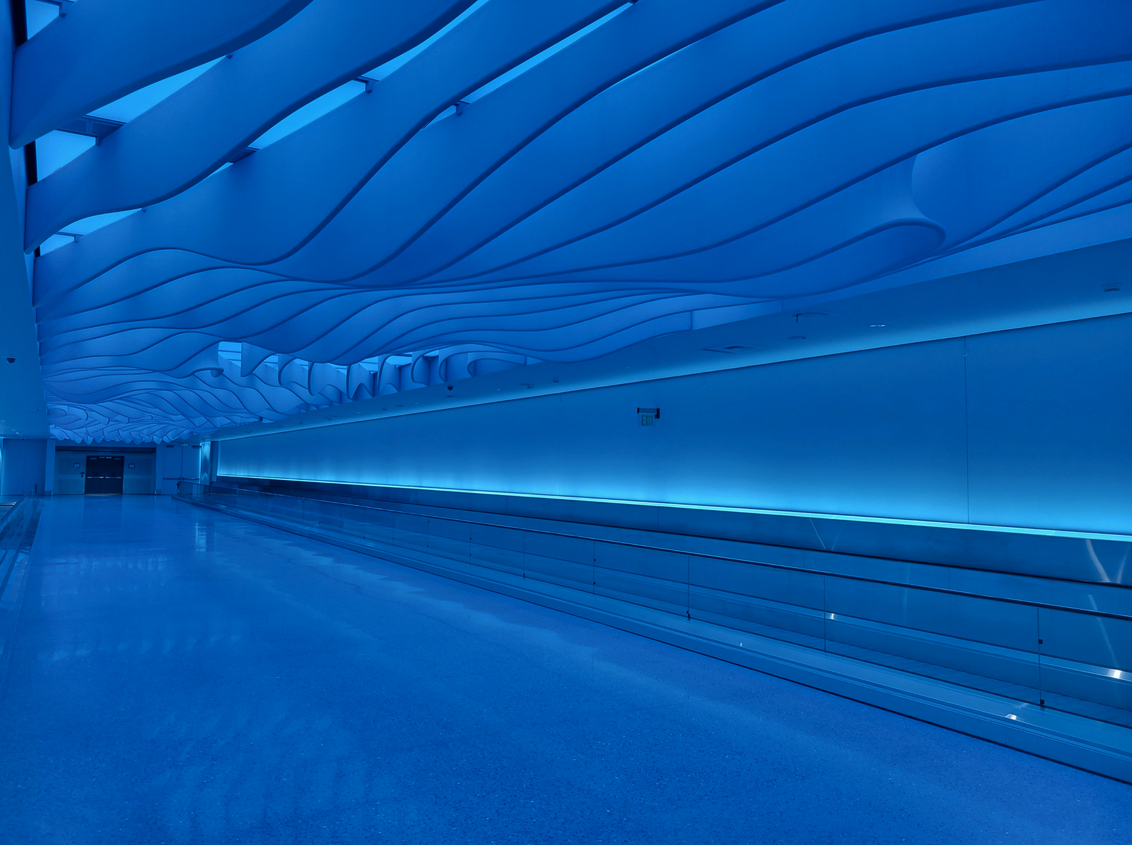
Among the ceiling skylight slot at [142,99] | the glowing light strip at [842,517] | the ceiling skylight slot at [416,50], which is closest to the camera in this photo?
the ceiling skylight slot at [416,50]

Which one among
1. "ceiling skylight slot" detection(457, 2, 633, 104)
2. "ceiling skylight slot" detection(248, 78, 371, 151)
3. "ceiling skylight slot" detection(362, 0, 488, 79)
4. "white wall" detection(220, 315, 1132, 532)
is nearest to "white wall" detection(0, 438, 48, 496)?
"white wall" detection(220, 315, 1132, 532)

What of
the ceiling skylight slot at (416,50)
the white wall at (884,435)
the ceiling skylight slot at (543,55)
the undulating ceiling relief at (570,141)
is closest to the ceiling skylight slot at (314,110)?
the undulating ceiling relief at (570,141)

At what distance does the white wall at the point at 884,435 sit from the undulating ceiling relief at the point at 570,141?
3073 mm

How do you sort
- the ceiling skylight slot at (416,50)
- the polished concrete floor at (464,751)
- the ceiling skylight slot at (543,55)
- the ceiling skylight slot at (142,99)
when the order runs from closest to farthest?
the polished concrete floor at (464,751) < the ceiling skylight slot at (543,55) < the ceiling skylight slot at (416,50) < the ceiling skylight slot at (142,99)

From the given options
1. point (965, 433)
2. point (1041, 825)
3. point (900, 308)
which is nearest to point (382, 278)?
point (900, 308)

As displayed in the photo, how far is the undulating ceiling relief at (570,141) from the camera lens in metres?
3.78

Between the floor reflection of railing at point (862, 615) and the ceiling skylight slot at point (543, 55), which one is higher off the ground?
the ceiling skylight slot at point (543, 55)

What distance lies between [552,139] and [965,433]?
7498 mm

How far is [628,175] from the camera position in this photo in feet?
19.2

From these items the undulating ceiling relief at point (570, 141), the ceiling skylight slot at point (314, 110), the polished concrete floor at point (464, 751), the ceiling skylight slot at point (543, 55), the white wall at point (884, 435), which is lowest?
the polished concrete floor at point (464, 751)

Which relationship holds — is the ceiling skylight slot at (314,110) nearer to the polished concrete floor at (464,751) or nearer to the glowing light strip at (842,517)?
the polished concrete floor at (464,751)

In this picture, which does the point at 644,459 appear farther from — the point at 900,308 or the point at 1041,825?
the point at 1041,825

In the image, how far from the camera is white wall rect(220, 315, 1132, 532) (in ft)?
29.0

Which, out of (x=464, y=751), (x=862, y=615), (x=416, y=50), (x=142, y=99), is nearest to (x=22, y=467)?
(x=142, y=99)
